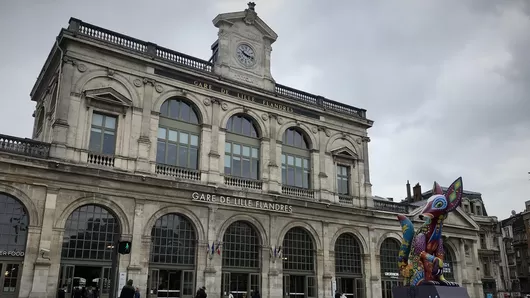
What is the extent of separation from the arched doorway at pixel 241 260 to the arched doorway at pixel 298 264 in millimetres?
2135

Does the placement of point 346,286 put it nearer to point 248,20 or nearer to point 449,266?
point 449,266

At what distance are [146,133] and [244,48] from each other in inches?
374

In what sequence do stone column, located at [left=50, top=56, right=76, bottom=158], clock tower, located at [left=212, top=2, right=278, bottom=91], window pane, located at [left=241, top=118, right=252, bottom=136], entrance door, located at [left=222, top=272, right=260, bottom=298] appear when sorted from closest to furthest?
stone column, located at [left=50, top=56, right=76, bottom=158] → entrance door, located at [left=222, top=272, right=260, bottom=298] → clock tower, located at [left=212, top=2, right=278, bottom=91] → window pane, located at [left=241, top=118, right=252, bottom=136]

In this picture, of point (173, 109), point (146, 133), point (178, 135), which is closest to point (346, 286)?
point (178, 135)

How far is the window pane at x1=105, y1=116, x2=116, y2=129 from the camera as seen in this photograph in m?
25.3

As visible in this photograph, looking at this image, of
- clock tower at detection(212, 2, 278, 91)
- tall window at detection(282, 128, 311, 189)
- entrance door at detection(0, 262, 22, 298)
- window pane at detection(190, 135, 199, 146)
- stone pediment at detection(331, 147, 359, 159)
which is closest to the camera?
entrance door at detection(0, 262, 22, 298)

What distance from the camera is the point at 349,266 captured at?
32.3 meters

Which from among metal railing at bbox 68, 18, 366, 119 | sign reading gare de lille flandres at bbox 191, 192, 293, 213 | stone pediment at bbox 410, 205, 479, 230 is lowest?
sign reading gare de lille flandres at bbox 191, 192, 293, 213

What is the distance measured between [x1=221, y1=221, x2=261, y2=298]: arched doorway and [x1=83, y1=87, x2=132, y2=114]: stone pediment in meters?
9.10

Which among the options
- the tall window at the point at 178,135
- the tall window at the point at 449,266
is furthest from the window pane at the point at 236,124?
the tall window at the point at 449,266

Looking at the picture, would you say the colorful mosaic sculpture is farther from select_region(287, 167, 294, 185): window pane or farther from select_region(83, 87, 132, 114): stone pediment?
select_region(83, 87, 132, 114): stone pediment

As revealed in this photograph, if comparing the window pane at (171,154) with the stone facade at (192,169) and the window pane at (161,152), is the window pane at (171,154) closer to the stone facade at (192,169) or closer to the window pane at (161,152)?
the window pane at (161,152)

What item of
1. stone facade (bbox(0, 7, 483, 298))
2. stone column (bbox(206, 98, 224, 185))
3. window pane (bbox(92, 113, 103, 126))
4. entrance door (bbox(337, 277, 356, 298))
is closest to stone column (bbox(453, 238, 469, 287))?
stone facade (bbox(0, 7, 483, 298))

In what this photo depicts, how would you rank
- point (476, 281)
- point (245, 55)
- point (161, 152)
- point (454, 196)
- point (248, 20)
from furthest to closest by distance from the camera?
point (476, 281)
point (248, 20)
point (245, 55)
point (161, 152)
point (454, 196)
